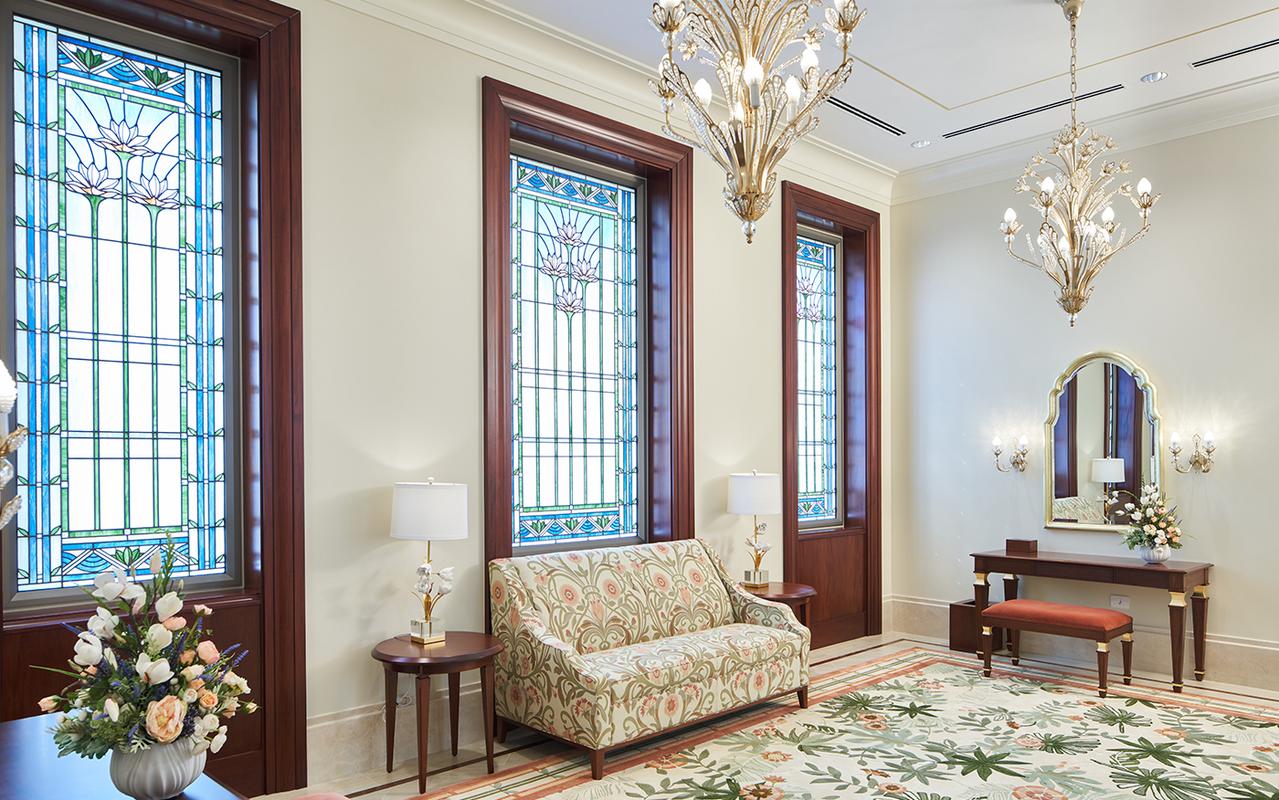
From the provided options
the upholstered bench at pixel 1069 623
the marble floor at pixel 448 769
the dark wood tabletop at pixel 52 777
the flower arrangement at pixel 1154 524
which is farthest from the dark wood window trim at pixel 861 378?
the dark wood tabletop at pixel 52 777

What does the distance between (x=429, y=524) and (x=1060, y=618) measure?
3.81m

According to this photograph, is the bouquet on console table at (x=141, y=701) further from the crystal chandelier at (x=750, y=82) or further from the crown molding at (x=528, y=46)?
the crown molding at (x=528, y=46)

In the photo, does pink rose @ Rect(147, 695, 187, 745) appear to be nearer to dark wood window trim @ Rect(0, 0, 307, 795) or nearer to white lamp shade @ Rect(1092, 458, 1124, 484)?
dark wood window trim @ Rect(0, 0, 307, 795)

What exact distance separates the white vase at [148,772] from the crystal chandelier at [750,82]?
2012 mm

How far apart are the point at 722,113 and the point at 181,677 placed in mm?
5024

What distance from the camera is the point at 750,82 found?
2.74m

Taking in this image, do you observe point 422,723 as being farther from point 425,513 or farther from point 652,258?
point 652,258

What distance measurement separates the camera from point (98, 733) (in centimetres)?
189

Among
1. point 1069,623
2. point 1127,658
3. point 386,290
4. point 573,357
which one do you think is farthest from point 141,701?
point 1127,658

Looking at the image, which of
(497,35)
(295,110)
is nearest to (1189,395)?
(497,35)

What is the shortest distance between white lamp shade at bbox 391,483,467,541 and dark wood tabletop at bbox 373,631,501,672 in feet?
1.56

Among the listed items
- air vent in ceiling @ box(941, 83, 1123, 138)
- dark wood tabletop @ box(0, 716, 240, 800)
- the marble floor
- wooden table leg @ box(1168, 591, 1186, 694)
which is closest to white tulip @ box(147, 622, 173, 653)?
dark wood tabletop @ box(0, 716, 240, 800)

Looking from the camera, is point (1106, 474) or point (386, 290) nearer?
point (386, 290)

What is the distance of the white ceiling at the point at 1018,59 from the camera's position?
15.1ft
